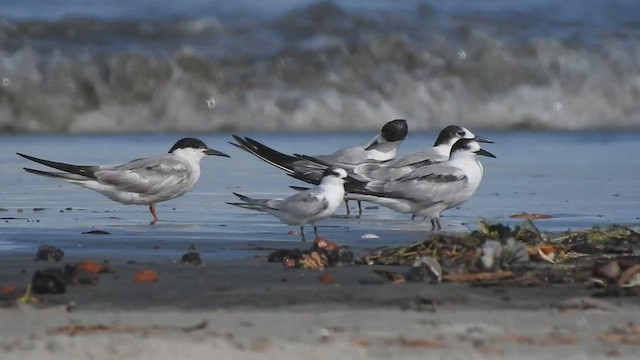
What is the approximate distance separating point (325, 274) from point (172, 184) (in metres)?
3.42

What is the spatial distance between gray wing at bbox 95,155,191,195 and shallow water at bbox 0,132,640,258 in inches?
7.0

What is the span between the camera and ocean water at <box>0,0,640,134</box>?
52.9 ft

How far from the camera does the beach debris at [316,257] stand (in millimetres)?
6359

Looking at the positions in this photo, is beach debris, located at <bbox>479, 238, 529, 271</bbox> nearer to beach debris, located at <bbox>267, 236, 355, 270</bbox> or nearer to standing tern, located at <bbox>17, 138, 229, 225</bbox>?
beach debris, located at <bbox>267, 236, 355, 270</bbox>

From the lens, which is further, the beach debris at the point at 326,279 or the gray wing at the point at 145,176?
the gray wing at the point at 145,176

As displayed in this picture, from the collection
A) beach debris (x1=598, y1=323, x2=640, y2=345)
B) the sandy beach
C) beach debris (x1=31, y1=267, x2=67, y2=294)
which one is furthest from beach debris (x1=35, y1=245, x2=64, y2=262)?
beach debris (x1=598, y1=323, x2=640, y2=345)

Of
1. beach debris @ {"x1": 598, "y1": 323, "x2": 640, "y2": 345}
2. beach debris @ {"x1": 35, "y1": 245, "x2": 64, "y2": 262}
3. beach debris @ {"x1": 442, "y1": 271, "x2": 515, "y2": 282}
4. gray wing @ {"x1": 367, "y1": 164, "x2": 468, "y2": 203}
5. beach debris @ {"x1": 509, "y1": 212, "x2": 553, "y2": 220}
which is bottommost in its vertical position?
beach debris @ {"x1": 598, "y1": 323, "x2": 640, "y2": 345}

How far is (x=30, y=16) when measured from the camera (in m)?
18.2

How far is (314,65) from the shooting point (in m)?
17.0

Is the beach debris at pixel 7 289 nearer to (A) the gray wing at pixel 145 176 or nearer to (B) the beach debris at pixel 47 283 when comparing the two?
(B) the beach debris at pixel 47 283

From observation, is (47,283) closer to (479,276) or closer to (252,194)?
(479,276)

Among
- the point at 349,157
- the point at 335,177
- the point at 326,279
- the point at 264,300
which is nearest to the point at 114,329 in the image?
the point at 264,300

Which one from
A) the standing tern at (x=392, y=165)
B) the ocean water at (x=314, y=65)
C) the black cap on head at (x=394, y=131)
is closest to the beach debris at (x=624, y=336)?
the standing tern at (x=392, y=165)

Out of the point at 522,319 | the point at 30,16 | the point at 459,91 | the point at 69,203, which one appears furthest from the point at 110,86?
the point at 522,319
